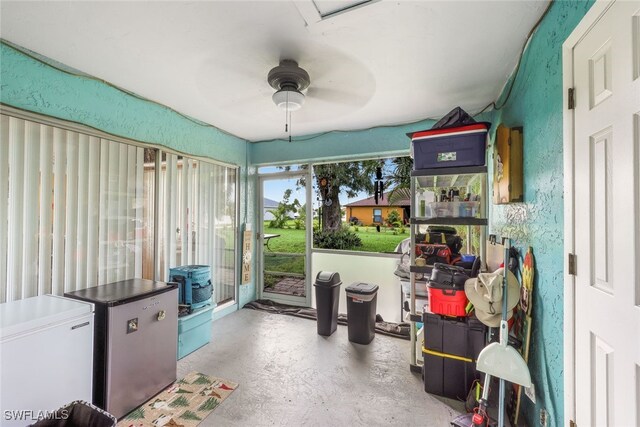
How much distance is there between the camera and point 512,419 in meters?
1.86

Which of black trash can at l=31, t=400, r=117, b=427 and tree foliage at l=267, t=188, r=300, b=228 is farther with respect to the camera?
tree foliage at l=267, t=188, r=300, b=228

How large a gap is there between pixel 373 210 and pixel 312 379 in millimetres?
2657

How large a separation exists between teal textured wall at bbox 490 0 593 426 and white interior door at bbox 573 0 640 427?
0.14 m

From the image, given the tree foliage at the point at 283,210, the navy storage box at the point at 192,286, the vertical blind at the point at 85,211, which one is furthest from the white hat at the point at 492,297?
the vertical blind at the point at 85,211

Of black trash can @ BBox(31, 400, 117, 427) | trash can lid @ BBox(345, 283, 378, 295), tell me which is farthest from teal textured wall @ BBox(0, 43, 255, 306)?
trash can lid @ BBox(345, 283, 378, 295)

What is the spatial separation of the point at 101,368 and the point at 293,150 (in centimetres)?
329

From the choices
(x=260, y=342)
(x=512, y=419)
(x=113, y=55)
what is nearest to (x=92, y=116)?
(x=113, y=55)

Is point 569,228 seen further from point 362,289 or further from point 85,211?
point 85,211

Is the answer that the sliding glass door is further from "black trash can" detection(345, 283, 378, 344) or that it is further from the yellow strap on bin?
the yellow strap on bin

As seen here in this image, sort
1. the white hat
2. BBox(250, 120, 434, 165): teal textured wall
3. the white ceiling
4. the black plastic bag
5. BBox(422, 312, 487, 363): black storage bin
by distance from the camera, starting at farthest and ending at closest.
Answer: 1. BBox(250, 120, 434, 165): teal textured wall
2. the black plastic bag
3. BBox(422, 312, 487, 363): black storage bin
4. the white hat
5. the white ceiling

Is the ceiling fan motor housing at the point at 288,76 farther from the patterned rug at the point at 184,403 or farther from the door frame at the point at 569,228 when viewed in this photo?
the patterned rug at the point at 184,403

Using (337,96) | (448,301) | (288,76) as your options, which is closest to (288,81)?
(288,76)

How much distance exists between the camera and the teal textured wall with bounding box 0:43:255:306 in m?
1.94

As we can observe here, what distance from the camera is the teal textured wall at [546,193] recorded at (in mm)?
1448
